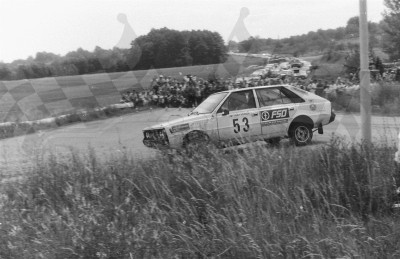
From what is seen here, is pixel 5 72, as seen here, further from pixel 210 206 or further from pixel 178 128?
pixel 210 206

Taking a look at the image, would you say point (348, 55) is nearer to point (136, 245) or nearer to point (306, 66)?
point (306, 66)

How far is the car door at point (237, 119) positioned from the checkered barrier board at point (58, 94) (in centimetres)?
334

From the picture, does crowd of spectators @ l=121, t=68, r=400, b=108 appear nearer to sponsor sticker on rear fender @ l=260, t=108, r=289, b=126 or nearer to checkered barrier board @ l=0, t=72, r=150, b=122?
checkered barrier board @ l=0, t=72, r=150, b=122

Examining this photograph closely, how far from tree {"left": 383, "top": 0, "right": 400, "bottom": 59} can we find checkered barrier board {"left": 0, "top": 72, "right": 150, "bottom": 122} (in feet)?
83.0

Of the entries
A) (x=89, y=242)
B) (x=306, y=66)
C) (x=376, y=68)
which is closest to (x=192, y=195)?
(x=89, y=242)

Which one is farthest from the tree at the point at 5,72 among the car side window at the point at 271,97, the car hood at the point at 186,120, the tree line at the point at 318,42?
the tree line at the point at 318,42

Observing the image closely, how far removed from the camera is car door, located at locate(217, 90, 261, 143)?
1028cm

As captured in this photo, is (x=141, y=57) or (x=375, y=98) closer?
(x=141, y=57)

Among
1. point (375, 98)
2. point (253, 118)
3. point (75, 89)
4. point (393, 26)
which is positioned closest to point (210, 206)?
point (253, 118)

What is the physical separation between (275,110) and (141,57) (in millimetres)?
3154

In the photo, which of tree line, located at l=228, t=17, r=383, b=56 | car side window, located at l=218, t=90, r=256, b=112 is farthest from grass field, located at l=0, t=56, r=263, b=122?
car side window, located at l=218, t=90, r=256, b=112

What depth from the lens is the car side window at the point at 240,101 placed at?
10.5 m

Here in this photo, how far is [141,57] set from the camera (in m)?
10.5

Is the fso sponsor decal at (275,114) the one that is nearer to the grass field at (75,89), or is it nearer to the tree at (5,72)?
the grass field at (75,89)
